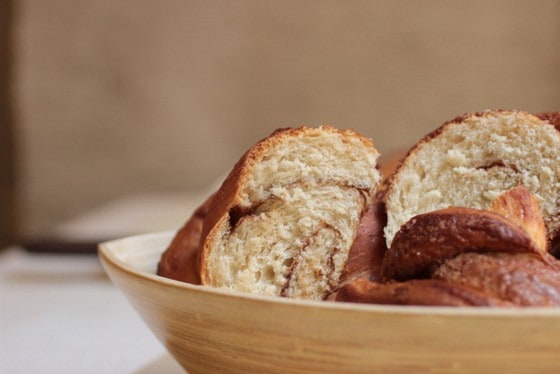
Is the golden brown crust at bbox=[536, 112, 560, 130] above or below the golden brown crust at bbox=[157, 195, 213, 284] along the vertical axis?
above

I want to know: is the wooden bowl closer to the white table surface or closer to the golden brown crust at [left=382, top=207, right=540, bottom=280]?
the golden brown crust at [left=382, top=207, right=540, bottom=280]

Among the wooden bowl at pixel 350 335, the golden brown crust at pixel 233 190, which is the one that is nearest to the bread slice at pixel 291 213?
the golden brown crust at pixel 233 190

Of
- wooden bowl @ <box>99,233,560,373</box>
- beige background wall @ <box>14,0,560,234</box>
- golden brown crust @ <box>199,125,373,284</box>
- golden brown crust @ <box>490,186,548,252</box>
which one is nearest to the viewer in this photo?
wooden bowl @ <box>99,233,560,373</box>

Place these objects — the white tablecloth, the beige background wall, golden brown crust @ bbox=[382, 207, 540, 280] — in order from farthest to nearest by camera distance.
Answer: the beige background wall, the white tablecloth, golden brown crust @ bbox=[382, 207, 540, 280]

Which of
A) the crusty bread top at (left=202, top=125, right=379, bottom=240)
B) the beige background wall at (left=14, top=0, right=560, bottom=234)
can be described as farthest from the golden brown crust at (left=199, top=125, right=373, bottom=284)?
the beige background wall at (left=14, top=0, right=560, bottom=234)

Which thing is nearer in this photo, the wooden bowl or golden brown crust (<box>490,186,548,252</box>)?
the wooden bowl

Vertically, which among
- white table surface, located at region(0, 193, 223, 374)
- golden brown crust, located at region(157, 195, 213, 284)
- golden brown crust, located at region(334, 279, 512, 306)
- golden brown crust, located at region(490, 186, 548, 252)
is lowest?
white table surface, located at region(0, 193, 223, 374)

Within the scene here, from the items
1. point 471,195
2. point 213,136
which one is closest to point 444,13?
point 213,136

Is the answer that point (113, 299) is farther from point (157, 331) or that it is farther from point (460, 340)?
point (460, 340)
